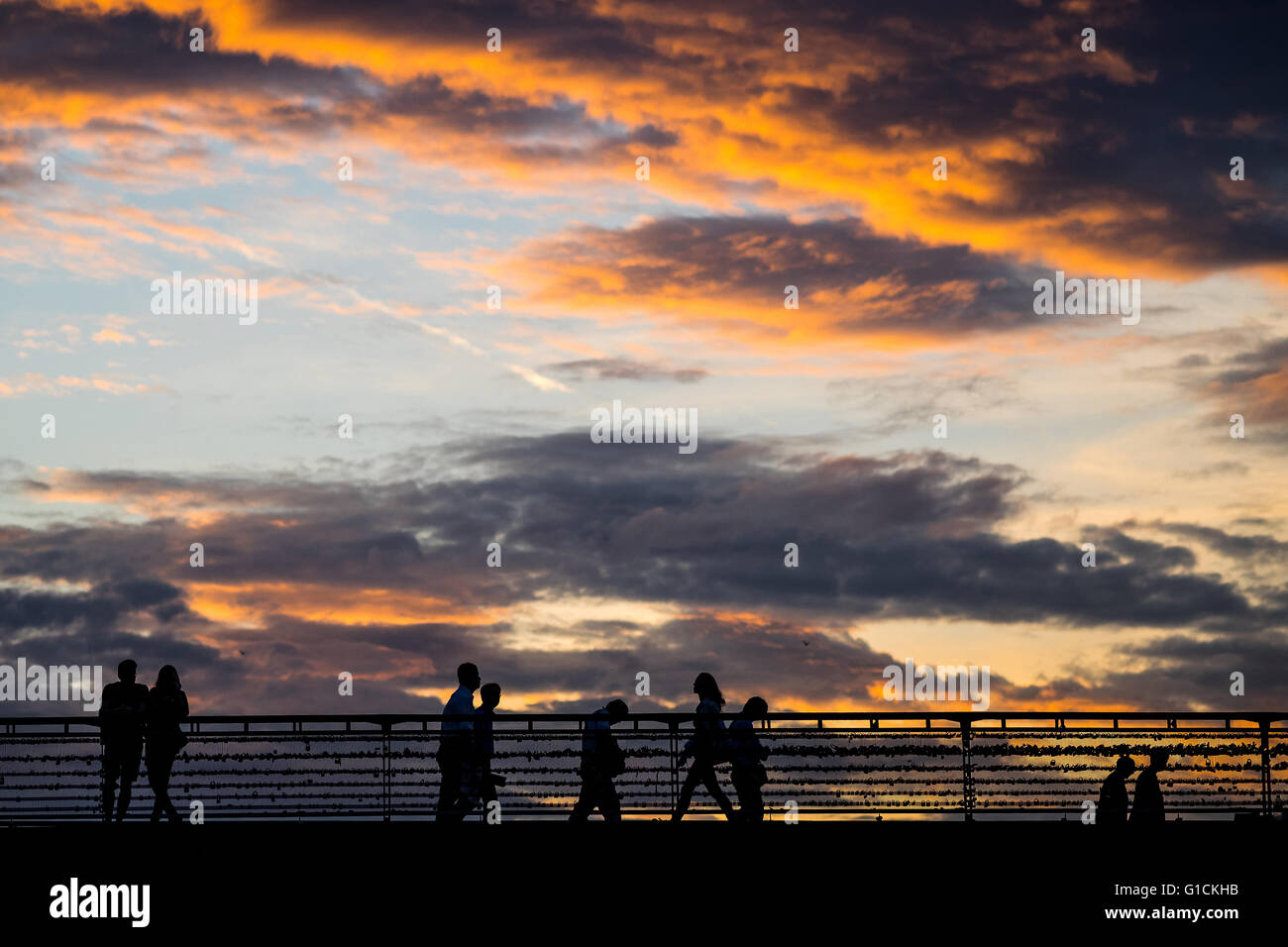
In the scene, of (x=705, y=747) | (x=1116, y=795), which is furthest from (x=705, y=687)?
(x=1116, y=795)

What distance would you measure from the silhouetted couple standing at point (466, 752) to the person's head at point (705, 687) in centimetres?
234

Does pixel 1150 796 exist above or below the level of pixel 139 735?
below

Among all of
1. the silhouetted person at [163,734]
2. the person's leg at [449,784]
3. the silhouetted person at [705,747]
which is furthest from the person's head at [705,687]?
the silhouetted person at [163,734]

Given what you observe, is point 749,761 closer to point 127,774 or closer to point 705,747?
point 705,747

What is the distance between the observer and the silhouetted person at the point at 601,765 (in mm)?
20297

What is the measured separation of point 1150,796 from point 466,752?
305 inches

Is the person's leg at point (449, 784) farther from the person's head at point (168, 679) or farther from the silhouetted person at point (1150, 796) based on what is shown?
Result: the silhouetted person at point (1150, 796)

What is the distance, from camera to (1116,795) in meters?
20.9

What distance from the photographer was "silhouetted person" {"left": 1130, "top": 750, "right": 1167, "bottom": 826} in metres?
20.2

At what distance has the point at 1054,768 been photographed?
819 inches
